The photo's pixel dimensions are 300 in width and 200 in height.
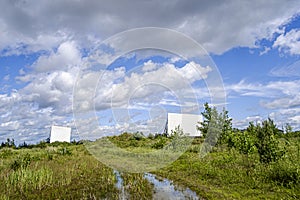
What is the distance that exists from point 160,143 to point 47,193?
13392 mm

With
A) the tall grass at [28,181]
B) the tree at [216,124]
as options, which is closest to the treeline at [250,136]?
the tree at [216,124]

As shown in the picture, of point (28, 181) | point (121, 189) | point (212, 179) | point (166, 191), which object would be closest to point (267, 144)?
point (212, 179)

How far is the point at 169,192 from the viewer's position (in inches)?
341

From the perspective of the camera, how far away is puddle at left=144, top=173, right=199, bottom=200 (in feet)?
26.4

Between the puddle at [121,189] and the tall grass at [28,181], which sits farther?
the tall grass at [28,181]

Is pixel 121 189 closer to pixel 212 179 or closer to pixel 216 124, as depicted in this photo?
pixel 212 179

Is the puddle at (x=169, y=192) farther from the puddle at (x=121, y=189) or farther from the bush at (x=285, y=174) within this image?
the bush at (x=285, y=174)

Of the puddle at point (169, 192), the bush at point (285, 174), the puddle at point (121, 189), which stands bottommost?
the puddle at point (121, 189)

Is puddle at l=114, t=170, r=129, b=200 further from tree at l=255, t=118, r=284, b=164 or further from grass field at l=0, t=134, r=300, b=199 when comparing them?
tree at l=255, t=118, r=284, b=164

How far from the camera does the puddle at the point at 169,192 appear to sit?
8.06 metres

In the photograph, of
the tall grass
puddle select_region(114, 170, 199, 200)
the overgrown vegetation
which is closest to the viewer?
puddle select_region(114, 170, 199, 200)

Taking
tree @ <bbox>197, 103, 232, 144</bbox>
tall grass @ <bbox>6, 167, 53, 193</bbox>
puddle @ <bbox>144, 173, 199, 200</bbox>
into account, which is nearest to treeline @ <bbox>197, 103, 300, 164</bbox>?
tree @ <bbox>197, 103, 232, 144</bbox>

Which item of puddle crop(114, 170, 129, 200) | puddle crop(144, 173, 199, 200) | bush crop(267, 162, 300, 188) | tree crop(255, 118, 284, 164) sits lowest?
puddle crop(114, 170, 129, 200)

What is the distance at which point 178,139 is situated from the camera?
62.4ft
